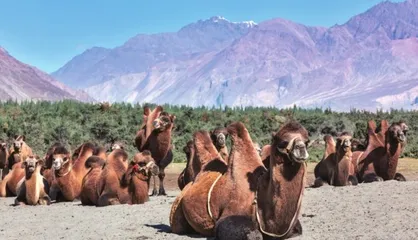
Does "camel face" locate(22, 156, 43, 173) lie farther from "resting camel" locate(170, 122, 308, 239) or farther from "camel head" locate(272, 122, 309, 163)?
"camel head" locate(272, 122, 309, 163)

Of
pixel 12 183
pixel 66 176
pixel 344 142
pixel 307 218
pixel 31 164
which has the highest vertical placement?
pixel 344 142

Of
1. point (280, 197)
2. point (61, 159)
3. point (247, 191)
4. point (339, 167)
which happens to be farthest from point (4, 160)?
point (280, 197)

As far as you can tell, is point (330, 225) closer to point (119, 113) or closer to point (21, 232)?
point (21, 232)

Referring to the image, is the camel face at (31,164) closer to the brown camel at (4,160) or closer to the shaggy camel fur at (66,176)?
the shaggy camel fur at (66,176)

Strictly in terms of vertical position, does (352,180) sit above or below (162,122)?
below

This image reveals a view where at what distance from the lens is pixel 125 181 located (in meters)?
12.2

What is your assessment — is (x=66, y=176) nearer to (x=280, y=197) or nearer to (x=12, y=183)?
(x=12, y=183)

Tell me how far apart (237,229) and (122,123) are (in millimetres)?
30490

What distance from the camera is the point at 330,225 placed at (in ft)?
29.3

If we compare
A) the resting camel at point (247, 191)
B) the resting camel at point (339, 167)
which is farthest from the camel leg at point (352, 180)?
the resting camel at point (247, 191)

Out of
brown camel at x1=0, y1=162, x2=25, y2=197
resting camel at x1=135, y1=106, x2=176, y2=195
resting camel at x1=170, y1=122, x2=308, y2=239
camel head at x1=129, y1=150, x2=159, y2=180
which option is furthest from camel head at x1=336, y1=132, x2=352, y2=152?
brown camel at x1=0, y1=162, x2=25, y2=197

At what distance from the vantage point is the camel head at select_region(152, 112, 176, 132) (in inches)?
609

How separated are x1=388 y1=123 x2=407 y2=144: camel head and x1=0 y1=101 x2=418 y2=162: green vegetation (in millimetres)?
15148

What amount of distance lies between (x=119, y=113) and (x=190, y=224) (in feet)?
104
